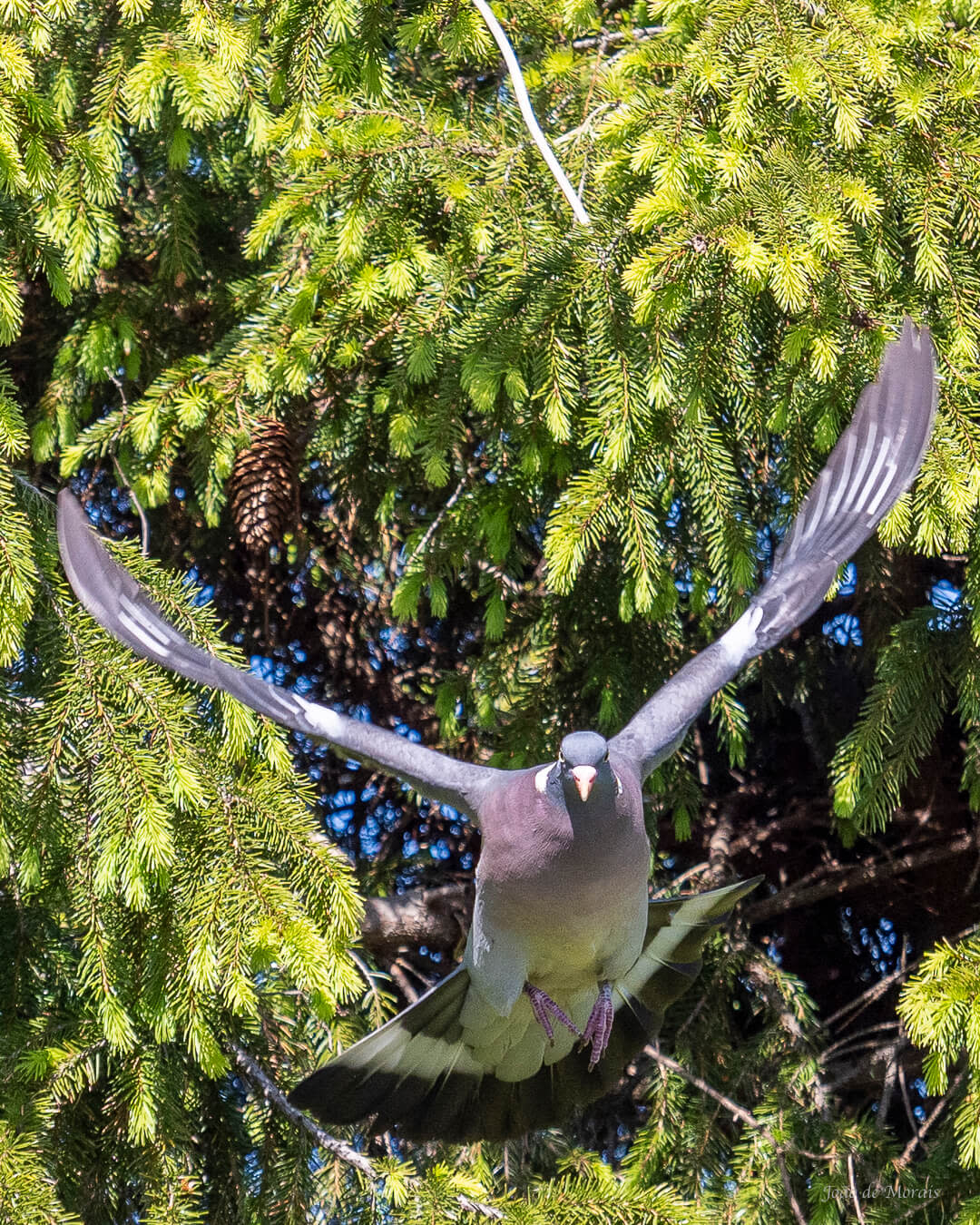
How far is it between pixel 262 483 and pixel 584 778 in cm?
131

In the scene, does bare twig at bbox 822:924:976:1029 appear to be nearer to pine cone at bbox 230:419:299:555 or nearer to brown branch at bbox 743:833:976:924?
brown branch at bbox 743:833:976:924

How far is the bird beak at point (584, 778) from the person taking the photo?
2.88m

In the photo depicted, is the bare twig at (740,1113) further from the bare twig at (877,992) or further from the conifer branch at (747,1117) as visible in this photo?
the bare twig at (877,992)

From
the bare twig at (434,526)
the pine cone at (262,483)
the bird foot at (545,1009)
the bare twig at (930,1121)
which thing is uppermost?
the pine cone at (262,483)

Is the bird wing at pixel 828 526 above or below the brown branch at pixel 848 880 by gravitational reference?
above

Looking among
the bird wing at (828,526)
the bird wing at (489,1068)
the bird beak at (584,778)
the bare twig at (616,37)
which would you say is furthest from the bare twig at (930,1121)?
the bare twig at (616,37)

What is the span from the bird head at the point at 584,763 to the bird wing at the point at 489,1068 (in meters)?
0.59

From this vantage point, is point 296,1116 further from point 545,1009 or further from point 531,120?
point 531,120

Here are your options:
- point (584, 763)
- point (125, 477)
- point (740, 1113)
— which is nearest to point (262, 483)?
point (125, 477)

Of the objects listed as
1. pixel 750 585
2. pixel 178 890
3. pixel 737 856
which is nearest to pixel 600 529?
pixel 750 585

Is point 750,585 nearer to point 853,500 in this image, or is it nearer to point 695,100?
point 853,500

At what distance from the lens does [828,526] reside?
11.1 feet

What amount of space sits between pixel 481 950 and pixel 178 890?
781 mm

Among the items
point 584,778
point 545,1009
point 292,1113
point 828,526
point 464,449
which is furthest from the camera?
point 464,449
